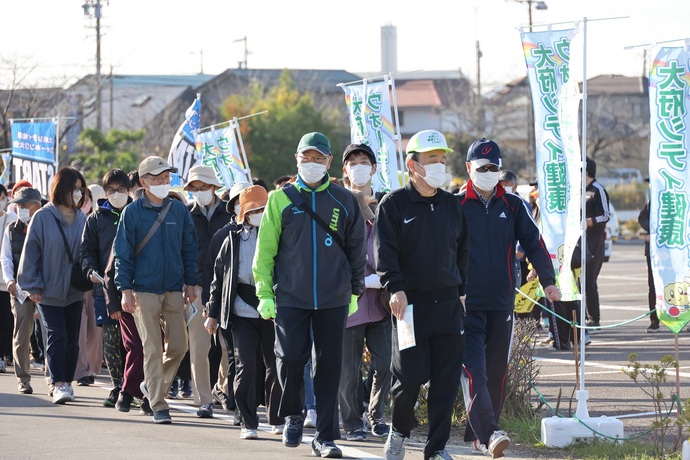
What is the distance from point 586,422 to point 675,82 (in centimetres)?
244

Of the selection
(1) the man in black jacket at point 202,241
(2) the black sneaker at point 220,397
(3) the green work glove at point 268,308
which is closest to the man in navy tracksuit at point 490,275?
(3) the green work glove at point 268,308

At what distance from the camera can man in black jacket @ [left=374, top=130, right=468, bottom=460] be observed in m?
7.11

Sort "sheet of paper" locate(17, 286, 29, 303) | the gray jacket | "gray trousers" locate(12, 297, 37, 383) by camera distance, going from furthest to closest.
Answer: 1. "sheet of paper" locate(17, 286, 29, 303)
2. "gray trousers" locate(12, 297, 37, 383)
3. the gray jacket

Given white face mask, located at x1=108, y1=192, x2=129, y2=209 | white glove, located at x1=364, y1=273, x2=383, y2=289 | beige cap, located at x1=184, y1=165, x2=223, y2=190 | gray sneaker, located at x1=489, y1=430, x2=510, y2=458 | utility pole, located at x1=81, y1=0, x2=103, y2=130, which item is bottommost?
gray sneaker, located at x1=489, y1=430, x2=510, y2=458

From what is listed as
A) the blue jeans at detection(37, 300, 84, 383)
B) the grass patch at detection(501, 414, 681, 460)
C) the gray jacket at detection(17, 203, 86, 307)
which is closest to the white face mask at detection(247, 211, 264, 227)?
the grass patch at detection(501, 414, 681, 460)

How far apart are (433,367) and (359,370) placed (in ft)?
4.85

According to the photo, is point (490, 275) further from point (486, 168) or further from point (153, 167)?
point (153, 167)

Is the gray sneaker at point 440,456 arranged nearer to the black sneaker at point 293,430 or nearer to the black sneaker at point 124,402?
the black sneaker at point 293,430

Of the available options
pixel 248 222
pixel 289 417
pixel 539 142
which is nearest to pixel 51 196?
pixel 248 222

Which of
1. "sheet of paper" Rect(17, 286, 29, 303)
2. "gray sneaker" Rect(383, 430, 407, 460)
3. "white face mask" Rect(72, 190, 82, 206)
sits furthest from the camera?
"sheet of paper" Rect(17, 286, 29, 303)

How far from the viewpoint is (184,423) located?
368 inches

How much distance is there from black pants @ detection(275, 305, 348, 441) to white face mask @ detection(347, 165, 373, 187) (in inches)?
68.1

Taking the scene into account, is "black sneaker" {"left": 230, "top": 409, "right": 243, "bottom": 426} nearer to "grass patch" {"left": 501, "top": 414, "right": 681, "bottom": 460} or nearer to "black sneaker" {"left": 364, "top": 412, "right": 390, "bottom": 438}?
"black sneaker" {"left": 364, "top": 412, "right": 390, "bottom": 438}

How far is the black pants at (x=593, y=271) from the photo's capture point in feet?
47.2
